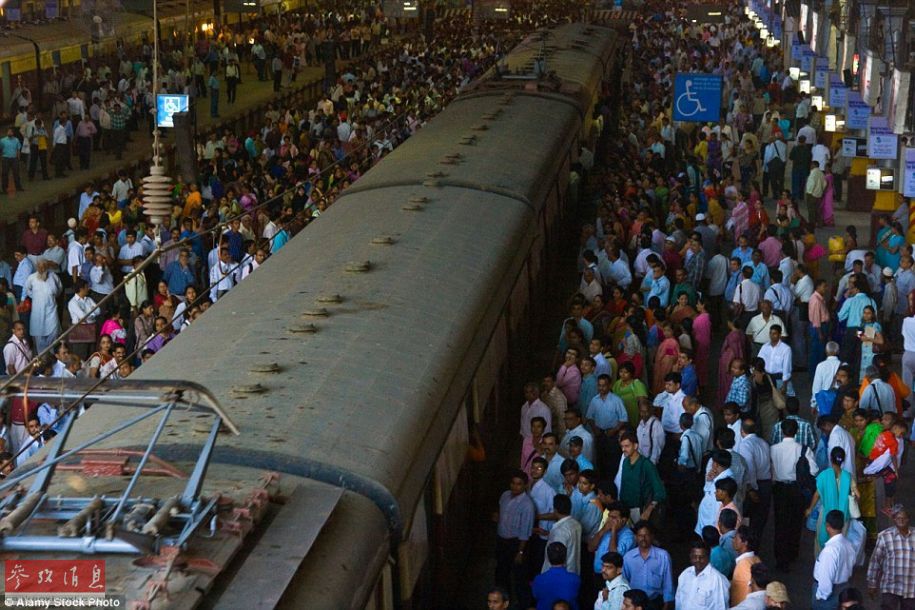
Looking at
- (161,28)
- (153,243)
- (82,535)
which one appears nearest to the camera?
(82,535)

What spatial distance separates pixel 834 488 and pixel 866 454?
1335 millimetres

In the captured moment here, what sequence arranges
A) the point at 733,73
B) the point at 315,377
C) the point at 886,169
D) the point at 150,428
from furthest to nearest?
the point at 733,73 → the point at 886,169 → the point at 315,377 → the point at 150,428

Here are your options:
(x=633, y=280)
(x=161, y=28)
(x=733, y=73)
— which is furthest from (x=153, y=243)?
(x=161, y=28)

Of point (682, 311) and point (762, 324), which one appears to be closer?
point (762, 324)

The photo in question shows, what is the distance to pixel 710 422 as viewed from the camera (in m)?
12.4

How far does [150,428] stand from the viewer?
802 centimetres

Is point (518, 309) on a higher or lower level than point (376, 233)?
lower

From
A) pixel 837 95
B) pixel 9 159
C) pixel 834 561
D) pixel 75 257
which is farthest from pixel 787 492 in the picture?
pixel 9 159

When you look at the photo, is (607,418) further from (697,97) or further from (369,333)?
(697,97)

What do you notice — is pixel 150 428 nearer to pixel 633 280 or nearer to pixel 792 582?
pixel 792 582

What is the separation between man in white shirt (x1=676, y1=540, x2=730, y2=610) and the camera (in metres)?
9.55

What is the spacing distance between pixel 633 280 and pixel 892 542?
797 centimetres

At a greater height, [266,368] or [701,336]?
[266,368]

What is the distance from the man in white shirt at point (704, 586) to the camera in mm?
9547
